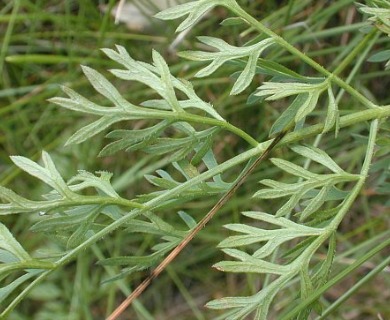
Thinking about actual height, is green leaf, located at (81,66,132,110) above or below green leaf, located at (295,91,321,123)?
above

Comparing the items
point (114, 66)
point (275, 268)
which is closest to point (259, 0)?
point (114, 66)

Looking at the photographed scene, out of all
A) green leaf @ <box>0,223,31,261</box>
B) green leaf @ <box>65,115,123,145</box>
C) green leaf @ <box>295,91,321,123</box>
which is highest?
green leaf @ <box>65,115,123,145</box>

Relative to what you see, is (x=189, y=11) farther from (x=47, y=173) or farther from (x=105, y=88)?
(x=47, y=173)

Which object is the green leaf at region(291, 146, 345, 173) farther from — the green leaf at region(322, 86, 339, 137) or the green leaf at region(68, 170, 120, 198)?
the green leaf at region(68, 170, 120, 198)

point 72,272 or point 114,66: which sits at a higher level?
point 114,66

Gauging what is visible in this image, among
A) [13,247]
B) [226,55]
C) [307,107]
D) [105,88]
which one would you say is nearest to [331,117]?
[307,107]

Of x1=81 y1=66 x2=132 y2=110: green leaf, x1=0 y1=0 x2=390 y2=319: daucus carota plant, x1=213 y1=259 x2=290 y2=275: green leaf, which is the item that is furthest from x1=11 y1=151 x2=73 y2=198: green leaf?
x1=213 y1=259 x2=290 y2=275: green leaf

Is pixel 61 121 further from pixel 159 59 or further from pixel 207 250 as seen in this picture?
pixel 159 59

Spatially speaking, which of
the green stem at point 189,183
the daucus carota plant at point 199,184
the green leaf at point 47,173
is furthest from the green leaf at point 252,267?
the green leaf at point 47,173
